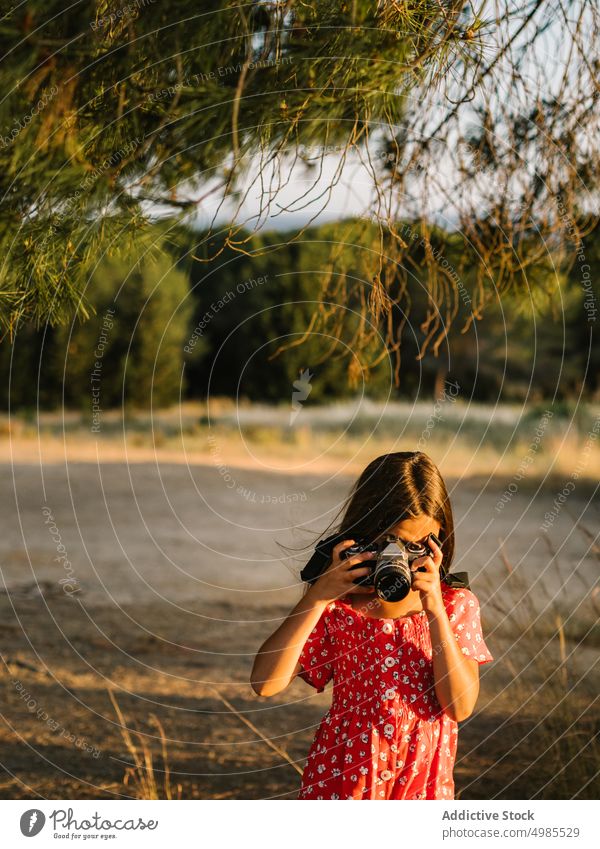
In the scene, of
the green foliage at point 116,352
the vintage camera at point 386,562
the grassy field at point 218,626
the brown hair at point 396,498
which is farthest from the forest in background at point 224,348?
the vintage camera at point 386,562

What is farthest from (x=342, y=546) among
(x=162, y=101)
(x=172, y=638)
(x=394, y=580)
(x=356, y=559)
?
(x=172, y=638)

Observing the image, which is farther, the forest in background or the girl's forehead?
the forest in background

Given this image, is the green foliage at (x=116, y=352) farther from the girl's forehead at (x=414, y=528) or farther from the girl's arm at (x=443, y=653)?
the girl's arm at (x=443, y=653)

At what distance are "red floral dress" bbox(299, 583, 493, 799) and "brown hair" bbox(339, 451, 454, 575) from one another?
0.56 feet

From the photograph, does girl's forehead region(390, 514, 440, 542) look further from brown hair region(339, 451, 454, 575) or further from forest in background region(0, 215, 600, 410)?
forest in background region(0, 215, 600, 410)

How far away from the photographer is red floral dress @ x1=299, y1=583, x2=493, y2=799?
6.12 feet

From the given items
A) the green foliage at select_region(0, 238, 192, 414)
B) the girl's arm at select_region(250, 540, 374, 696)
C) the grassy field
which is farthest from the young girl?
the green foliage at select_region(0, 238, 192, 414)

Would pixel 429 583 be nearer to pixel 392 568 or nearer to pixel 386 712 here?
pixel 392 568

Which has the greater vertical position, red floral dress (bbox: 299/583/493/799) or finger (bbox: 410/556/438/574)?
finger (bbox: 410/556/438/574)

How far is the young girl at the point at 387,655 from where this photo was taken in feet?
5.93

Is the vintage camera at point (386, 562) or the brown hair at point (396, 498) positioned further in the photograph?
the brown hair at point (396, 498)

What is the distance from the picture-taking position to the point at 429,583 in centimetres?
179

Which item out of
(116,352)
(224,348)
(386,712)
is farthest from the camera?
(224,348)

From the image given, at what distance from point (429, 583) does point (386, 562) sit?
11 centimetres
